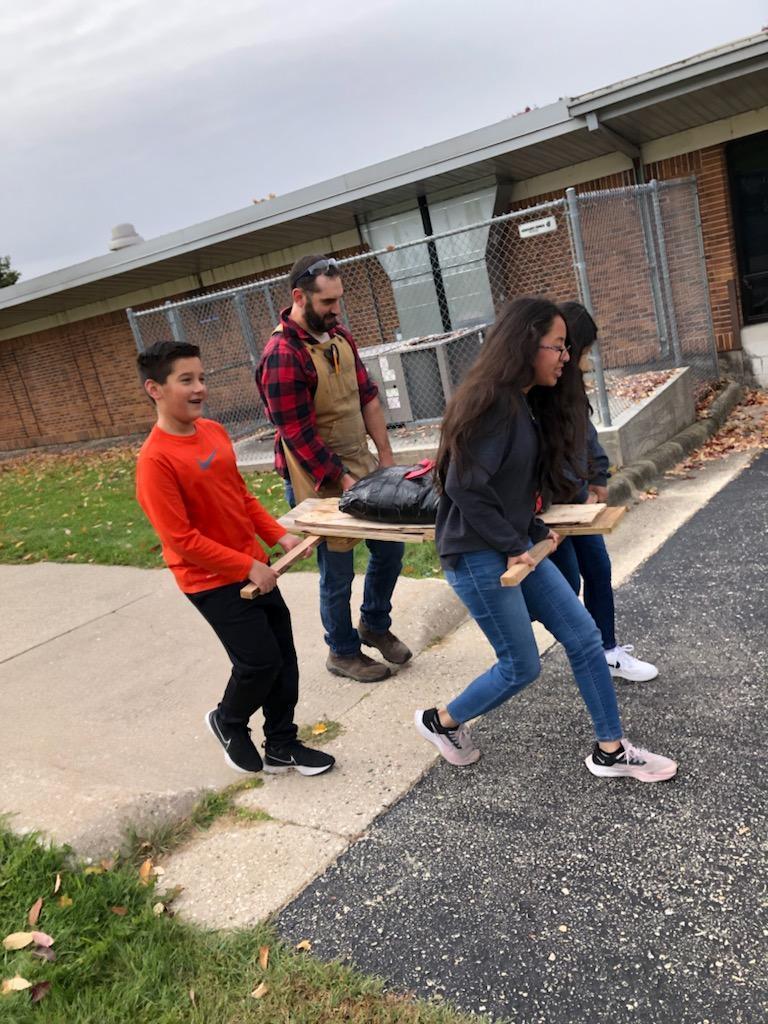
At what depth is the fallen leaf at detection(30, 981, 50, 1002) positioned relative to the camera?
8.01 feet

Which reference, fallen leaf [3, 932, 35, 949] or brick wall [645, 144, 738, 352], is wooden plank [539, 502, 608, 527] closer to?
fallen leaf [3, 932, 35, 949]

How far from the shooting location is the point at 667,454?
744 centimetres

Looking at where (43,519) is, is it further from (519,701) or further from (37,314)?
(37,314)

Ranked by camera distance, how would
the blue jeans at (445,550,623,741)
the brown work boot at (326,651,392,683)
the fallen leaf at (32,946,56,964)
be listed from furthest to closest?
the brown work boot at (326,651,392,683) < the blue jeans at (445,550,623,741) < the fallen leaf at (32,946,56,964)

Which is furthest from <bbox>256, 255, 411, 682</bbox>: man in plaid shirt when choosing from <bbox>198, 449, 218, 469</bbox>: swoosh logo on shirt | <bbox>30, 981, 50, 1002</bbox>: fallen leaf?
<bbox>30, 981, 50, 1002</bbox>: fallen leaf

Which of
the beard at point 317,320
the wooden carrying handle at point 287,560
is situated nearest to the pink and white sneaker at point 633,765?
the wooden carrying handle at point 287,560

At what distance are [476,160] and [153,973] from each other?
31.3 feet

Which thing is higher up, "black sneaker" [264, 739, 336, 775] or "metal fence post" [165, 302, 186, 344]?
"metal fence post" [165, 302, 186, 344]

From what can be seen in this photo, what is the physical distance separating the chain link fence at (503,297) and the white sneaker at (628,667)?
11.6 feet

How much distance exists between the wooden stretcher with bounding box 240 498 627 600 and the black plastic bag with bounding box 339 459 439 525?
3 centimetres

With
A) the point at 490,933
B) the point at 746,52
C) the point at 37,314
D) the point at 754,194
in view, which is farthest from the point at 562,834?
the point at 37,314

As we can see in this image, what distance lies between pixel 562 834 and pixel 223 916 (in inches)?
47.5

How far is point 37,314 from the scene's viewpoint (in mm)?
17094

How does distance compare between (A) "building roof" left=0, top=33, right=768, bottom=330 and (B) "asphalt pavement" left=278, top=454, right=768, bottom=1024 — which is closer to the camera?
(B) "asphalt pavement" left=278, top=454, right=768, bottom=1024
